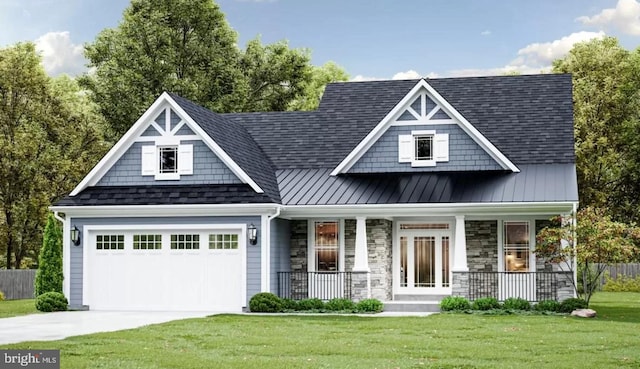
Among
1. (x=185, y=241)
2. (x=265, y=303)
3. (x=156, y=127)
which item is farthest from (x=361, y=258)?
(x=156, y=127)

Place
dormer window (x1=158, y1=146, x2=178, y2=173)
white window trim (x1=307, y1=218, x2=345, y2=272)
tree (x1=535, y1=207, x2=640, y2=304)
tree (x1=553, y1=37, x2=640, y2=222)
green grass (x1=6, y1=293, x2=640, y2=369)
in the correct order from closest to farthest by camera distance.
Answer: green grass (x1=6, y1=293, x2=640, y2=369), tree (x1=535, y1=207, x2=640, y2=304), dormer window (x1=158, y1=146, x2=178, y2=173), white window trim (x1=307, y1=218, x2=345, y2=272), tree (x1=553, y1=37, x2=640, y2=222)

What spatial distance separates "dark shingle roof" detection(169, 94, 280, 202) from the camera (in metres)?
27.6

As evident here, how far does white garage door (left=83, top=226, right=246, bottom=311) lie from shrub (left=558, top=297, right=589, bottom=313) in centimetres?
820

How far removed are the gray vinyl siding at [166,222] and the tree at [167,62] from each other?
1757 centimetres

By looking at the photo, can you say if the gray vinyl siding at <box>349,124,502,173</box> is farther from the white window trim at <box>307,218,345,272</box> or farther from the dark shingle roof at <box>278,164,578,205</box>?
the white window trim at <box>307,218,345,272</box>

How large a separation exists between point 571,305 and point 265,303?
25.3ft

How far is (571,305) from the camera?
25.3 m

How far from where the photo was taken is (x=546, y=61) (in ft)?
231

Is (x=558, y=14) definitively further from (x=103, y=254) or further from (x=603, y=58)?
(x=103, y=254)

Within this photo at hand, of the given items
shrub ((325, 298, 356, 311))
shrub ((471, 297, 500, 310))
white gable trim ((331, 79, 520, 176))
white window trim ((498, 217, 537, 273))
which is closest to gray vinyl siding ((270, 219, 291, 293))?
shrub ((325, 298, 356, 311))

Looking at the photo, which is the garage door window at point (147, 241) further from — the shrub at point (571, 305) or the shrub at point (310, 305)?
the shrub at point (571, 305)

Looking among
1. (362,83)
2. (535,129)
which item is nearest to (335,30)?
(362,83)

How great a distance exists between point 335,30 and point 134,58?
23356 mm

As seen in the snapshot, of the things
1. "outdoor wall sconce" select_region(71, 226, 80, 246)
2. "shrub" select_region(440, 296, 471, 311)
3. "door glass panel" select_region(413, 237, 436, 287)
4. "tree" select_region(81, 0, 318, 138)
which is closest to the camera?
"shrub" select_region(440, 296, 471, 311)
